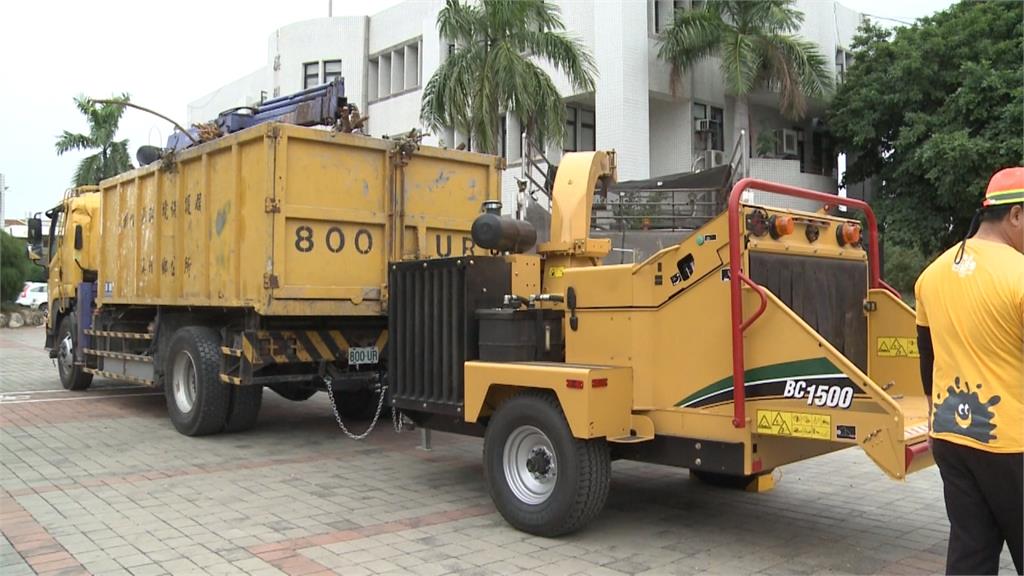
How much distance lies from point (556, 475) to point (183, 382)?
17.7 ft

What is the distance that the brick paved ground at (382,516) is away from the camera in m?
4.79

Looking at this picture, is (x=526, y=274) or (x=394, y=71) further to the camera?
(x=394, y=71)

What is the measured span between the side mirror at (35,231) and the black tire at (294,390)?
577 cm

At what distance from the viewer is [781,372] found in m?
4.54

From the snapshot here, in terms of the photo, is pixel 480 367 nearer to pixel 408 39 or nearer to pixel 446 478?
pixel 446 478

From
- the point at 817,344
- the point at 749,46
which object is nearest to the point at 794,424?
the point at 817,344

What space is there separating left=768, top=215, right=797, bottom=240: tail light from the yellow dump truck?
4451 mm

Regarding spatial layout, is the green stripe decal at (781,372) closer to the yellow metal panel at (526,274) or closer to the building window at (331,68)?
the yellow metal panel at (526,274)

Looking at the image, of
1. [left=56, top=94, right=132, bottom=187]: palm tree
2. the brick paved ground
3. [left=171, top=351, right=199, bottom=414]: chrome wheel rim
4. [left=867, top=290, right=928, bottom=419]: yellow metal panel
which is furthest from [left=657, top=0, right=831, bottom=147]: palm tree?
[left=56, top=94, right=132, bottom=187]: palm tree

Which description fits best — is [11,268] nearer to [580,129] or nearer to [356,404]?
[580,129]

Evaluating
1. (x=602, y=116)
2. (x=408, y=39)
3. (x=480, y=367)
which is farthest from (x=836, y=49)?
(x=480, y=367)

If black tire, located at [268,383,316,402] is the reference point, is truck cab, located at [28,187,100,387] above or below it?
above

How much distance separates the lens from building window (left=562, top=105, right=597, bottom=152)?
22.4 metres

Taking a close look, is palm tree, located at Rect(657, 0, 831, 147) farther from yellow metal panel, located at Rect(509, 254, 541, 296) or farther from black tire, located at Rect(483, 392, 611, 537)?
black tire, located at Rect(483, 392, 611, 537)
